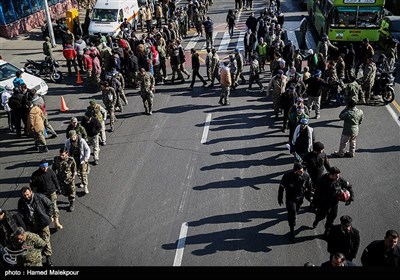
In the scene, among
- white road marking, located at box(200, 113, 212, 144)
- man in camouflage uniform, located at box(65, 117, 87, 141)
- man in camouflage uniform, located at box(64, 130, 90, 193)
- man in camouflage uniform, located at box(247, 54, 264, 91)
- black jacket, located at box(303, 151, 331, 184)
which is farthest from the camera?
man in camouflage uniform, located at box(247, 54, 264, 91)

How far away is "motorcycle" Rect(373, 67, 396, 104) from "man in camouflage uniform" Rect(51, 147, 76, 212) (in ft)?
37.3

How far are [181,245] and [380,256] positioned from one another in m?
3.86

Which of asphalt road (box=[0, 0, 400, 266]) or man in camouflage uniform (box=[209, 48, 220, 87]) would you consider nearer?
asphalt road (box=[0, 0, 400, 266])

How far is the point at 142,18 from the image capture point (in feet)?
93.0

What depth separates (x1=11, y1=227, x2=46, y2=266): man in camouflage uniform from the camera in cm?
694

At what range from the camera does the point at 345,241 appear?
6969 millimetres

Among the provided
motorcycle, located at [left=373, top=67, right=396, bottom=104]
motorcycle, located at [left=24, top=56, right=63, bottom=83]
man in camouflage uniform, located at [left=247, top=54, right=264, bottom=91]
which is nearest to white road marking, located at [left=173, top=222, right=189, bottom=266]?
man in camouflage uniform, located at [left=247, top=54, right=264, bottom=91]

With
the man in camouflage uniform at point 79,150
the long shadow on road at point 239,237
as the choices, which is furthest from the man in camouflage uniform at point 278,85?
the man in camouflage uniform at point 79,150

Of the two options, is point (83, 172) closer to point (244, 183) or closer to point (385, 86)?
point (244, 183)

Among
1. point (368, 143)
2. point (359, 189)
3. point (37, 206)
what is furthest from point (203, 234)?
point (368, 143)

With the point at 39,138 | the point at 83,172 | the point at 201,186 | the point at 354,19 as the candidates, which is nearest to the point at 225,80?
the point at 201,186

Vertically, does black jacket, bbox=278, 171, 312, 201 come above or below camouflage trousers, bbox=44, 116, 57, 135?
above

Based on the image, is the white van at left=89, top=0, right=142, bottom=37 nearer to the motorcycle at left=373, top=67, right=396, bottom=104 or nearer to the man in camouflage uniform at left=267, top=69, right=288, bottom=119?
the man in camouflage uniform at left=267, top=69, right=288, bottom=119

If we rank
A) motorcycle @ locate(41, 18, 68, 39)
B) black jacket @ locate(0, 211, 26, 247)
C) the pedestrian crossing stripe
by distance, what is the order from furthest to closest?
1. motorcycle @ locate(41, 18, 68, 39)
2. the pedestrian crossing stripe
3. black jacket @ locate(0, 211, 26, 247)
